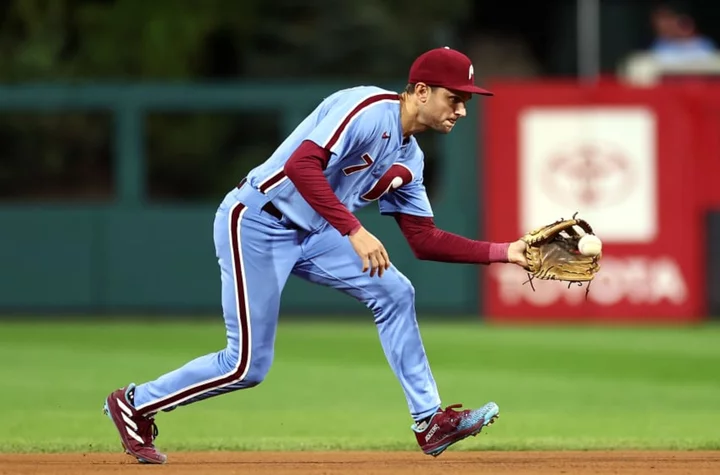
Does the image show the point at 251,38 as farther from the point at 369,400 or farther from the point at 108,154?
the point at 369,400

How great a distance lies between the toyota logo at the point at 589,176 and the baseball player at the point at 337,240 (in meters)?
7.48

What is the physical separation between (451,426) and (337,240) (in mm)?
960

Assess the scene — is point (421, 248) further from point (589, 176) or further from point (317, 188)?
point (589, 176)

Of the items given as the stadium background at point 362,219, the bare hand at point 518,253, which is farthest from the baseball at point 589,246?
the stadium background at point 362,219

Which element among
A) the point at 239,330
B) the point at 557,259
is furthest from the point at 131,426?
the point at 557,259

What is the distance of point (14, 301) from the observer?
14469 mm

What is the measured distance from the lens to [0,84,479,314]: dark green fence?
14344 millimetres

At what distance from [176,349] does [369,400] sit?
9.90 feet

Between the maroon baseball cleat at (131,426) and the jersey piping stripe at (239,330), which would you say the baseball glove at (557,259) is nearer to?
the jersey piping stripe at (239,330)

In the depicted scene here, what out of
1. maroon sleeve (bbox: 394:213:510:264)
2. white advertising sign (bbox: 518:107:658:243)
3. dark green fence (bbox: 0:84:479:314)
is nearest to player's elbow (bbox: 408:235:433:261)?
maroon sleeve (bbox: 394:213:510:264)

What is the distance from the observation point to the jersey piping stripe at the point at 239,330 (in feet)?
20.4

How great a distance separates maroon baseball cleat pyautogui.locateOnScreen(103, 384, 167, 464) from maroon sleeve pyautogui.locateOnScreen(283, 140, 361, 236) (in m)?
1.27

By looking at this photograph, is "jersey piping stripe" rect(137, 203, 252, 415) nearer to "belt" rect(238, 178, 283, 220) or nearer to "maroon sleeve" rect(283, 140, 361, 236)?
"belt" rect(238, 178, 283, 220)

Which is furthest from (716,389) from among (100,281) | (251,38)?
Answer: (251,38)
